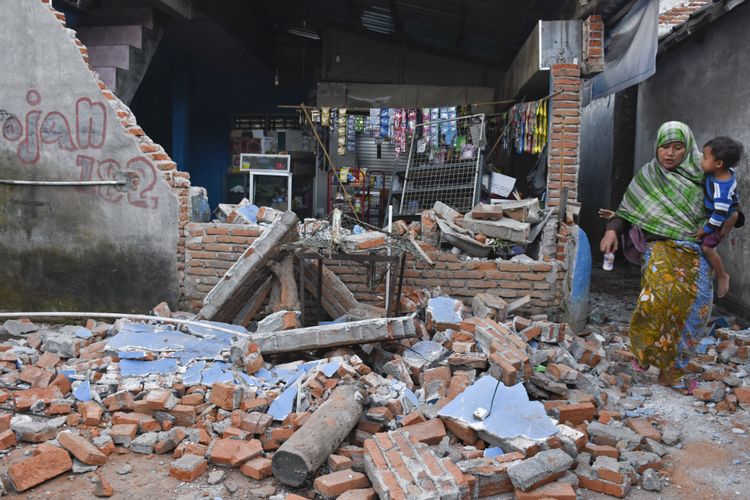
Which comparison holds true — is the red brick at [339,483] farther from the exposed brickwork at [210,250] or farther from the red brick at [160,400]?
the exposed brickwork at [210,250]

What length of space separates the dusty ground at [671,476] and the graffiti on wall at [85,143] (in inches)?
131

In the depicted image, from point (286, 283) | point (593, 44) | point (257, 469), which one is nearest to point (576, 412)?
point (257, 469)

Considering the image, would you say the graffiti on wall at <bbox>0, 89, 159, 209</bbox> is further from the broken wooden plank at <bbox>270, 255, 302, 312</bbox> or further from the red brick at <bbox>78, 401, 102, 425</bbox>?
the red brick at <bbox>78, 401, 102, 425</bbox>

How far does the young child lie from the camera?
455cm

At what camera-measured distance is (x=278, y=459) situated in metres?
3.58

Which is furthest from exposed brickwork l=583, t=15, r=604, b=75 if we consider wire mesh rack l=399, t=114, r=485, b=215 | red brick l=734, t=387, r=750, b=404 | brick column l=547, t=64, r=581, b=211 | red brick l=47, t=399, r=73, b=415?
red brick l=47, t=399, r=73, b=415

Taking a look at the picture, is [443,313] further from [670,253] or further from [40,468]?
[40,468]

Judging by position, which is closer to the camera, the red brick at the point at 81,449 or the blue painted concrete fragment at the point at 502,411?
the red brick at the point at 81,449

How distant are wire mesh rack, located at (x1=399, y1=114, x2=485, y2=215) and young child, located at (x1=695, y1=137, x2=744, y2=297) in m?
3.71

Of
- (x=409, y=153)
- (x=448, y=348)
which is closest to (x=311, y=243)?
(x=448, y=348)

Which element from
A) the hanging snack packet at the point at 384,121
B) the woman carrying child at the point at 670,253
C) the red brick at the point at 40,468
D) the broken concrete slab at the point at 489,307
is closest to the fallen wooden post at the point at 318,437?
the red brick at the point at 40,468

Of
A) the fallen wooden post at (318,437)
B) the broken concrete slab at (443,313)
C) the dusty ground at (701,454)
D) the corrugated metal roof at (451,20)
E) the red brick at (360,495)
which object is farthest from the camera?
the corrugated metal roof at (451,20)

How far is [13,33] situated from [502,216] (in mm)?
5501

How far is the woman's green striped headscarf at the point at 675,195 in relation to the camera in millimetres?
4797
